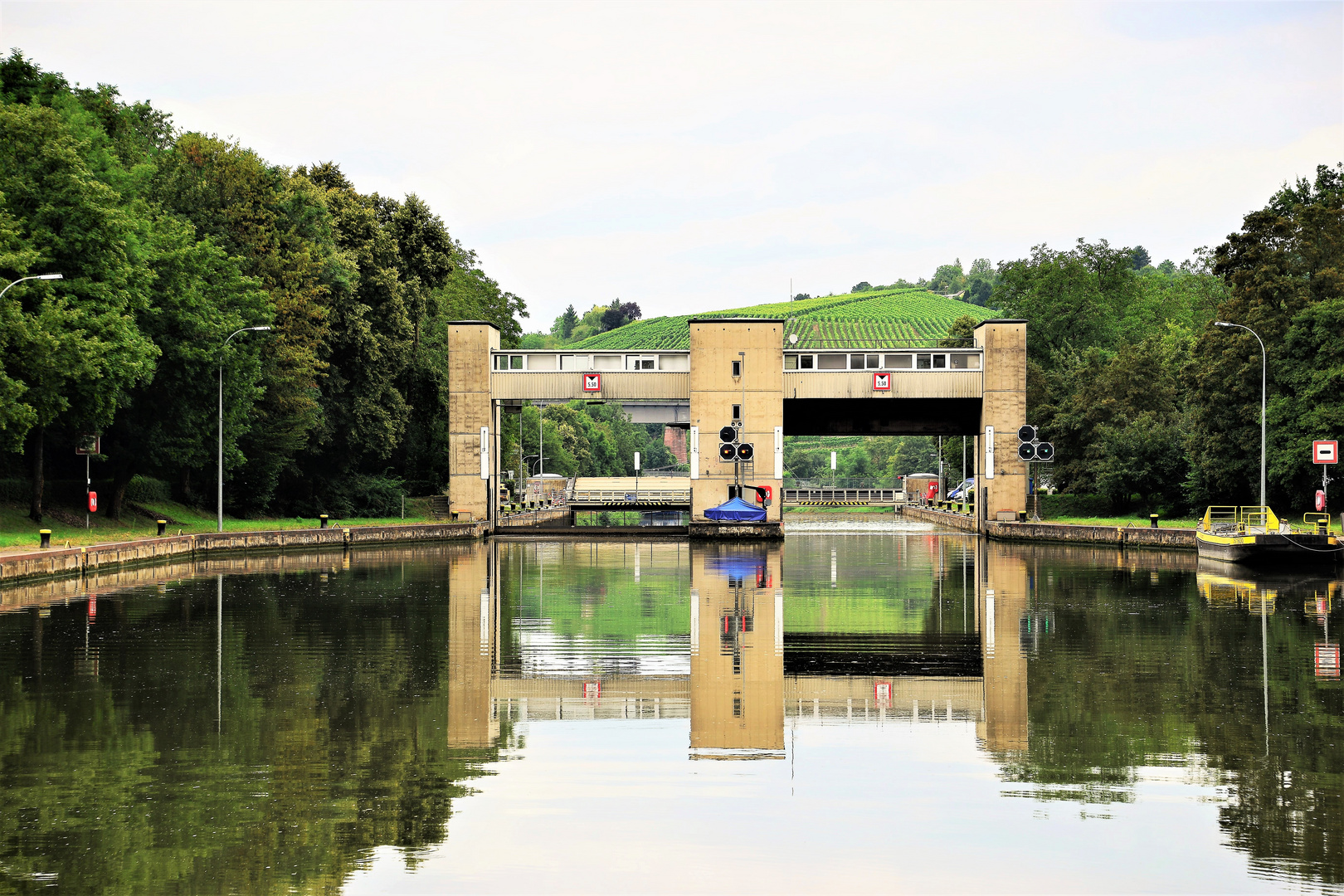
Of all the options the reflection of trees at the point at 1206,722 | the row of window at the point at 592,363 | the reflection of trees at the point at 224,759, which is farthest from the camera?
the row of window at the point at 592,363

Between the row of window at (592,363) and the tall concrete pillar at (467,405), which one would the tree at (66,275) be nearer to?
the tall concrete pillar at (467,405)

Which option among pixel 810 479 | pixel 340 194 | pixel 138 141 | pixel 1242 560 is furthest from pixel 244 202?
pixel 810 479

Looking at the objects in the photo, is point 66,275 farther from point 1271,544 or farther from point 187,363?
point 1271,544

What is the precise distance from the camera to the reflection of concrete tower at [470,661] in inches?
517

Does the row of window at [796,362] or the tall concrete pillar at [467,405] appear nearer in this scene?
the row of window at [796,362]

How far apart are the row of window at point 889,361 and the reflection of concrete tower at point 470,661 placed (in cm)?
2809

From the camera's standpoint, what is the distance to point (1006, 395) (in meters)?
57.5

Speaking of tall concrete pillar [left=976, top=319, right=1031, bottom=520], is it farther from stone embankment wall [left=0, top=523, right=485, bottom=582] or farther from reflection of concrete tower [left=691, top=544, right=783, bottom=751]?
reflection of concrete tower [left=691, top=544, right=783, bottom=751]

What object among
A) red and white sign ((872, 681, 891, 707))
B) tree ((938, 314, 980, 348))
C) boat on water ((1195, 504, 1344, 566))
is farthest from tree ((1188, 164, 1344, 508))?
red and white sign ((872, 681, 891, 707))

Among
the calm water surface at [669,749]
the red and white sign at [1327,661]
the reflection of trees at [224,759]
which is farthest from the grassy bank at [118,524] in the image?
the red and white sign at [1327,661]

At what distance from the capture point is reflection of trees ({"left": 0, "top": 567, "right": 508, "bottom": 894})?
864 cm

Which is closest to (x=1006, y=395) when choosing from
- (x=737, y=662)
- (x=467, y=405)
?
(x=467, y=405)

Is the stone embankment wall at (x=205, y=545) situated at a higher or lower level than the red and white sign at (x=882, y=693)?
higher

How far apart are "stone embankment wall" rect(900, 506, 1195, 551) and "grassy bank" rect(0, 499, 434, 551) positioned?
27.5 metres
